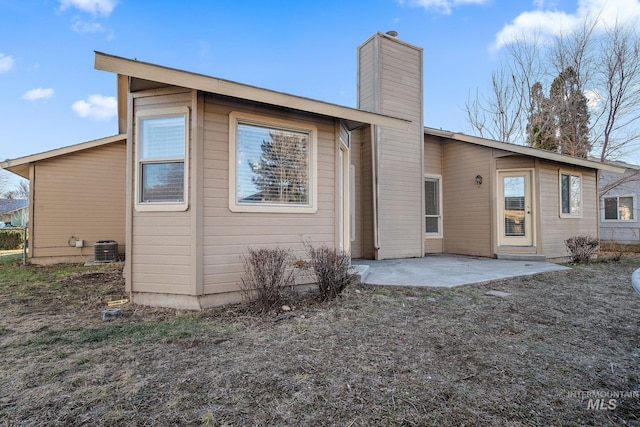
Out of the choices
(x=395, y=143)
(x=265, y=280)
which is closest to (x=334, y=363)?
(x=265, y=280)

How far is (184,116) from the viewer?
3.95 meters

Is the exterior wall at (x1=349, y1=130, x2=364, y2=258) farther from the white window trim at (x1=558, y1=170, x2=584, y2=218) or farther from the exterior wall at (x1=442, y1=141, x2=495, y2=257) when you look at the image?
the white window trim at (x1=558, y1=170, x2=584, y2=218)

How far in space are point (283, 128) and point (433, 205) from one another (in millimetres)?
6168

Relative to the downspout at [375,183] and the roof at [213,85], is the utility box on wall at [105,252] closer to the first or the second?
the roof at [213,85]

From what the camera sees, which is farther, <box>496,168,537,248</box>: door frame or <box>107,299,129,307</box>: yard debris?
<box>496,168,537,248</box>: door frame

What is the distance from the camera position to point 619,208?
14594mm

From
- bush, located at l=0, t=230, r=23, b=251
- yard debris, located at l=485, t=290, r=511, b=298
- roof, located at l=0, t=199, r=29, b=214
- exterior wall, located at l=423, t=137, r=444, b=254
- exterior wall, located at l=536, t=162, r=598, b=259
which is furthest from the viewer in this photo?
roof, located at l=0, t=199, r=29, b=214

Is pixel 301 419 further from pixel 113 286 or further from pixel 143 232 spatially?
pixel 113 286

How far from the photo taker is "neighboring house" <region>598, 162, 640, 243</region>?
13.8 meters

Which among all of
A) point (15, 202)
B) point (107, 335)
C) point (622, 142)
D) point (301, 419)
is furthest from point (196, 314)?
point (15, 202)

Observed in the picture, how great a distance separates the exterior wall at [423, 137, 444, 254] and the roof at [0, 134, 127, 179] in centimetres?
858

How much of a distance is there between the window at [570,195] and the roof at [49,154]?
1209cm

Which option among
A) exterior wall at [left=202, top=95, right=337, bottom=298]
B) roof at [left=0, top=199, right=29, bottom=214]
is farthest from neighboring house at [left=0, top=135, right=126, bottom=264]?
roof at [left=0, top=199, right=29, bottom=214]

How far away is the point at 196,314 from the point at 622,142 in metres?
17.0
